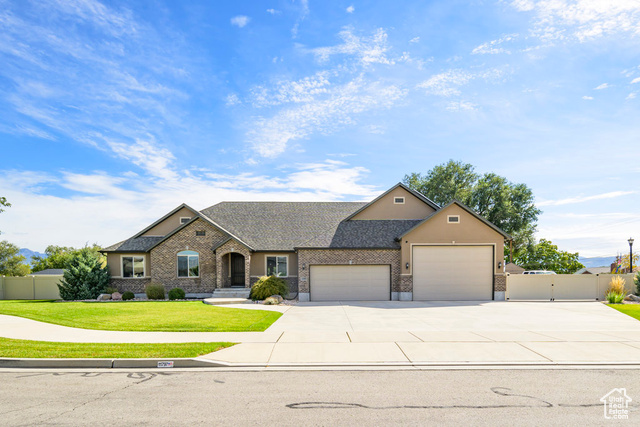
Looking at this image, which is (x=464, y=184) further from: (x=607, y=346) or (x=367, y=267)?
(x=607, y=346)

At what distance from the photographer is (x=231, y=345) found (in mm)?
9344

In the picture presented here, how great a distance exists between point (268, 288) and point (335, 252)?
465cm

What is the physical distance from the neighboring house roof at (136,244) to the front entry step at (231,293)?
5.55m

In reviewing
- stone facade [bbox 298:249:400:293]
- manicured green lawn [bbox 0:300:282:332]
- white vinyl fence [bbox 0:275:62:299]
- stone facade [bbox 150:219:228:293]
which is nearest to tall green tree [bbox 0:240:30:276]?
white vinyl fence [bbox 0:275:62:299]

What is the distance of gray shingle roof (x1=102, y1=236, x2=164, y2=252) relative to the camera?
80.7 feet

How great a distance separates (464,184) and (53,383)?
45731 mm

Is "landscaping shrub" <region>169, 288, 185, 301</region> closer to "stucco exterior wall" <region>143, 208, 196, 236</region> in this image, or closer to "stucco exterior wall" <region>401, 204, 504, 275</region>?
"stucco exterior wall" <region>143, 208, 196, 236</region>

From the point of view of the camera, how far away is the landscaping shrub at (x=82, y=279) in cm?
2350

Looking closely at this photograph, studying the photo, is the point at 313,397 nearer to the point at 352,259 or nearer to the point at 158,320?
the point at 158,320

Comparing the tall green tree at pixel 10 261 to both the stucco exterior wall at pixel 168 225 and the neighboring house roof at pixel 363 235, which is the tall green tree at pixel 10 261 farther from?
the neighboring house roof at pixel 363 235

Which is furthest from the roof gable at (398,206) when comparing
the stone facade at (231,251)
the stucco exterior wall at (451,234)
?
the stone facade at (231,251)

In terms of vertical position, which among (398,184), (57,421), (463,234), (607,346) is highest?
(398,184)

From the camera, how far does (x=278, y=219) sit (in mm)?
27719

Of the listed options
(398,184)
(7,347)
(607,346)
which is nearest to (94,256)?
(7,347)
